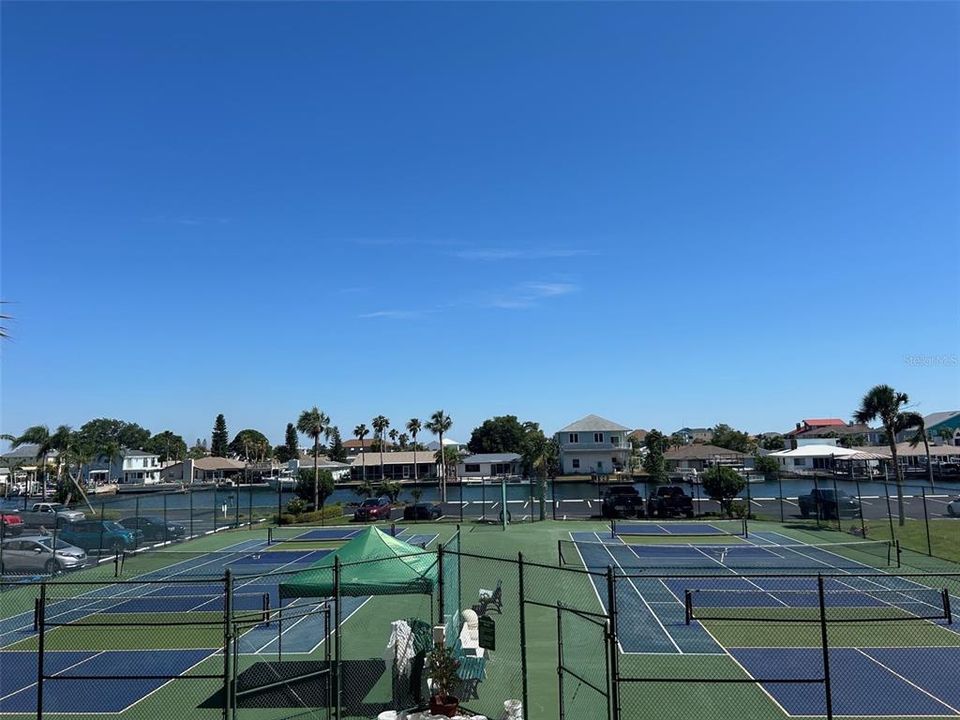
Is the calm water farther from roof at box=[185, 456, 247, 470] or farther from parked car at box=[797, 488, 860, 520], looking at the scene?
roof at box=[185, 456, 247, 470]

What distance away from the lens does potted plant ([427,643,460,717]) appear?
10.0 m

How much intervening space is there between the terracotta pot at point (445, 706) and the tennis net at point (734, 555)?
12.4m

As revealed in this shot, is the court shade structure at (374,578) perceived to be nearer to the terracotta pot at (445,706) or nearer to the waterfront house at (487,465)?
the terracotta pot at (445,706)

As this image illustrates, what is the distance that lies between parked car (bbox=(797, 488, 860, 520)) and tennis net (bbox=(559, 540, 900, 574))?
801 cm

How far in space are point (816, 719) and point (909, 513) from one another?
33998 millimetres

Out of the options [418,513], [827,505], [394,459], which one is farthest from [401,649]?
[394,459]

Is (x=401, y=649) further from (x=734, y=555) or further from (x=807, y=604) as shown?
(x=734, y=555)

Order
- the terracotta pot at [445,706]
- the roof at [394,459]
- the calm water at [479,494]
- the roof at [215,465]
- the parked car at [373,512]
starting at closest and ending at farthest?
the terracotta pot at [445,706] < the parked car at [373,512] < the calm water at [479,494] < the roof at [394,459] < the roof at [215,465]

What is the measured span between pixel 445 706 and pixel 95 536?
24.3 metres

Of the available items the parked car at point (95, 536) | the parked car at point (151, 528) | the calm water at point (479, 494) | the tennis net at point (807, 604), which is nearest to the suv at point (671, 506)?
the tennis net at point (807, 604)

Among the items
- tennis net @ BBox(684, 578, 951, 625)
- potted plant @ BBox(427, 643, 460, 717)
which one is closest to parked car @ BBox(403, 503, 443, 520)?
tennis net @ BBox(684, 578, 951, 625)

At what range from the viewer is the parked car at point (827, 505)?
34406 mm

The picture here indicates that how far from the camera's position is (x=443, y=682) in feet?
33.4

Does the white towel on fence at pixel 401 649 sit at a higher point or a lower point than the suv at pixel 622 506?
higher
